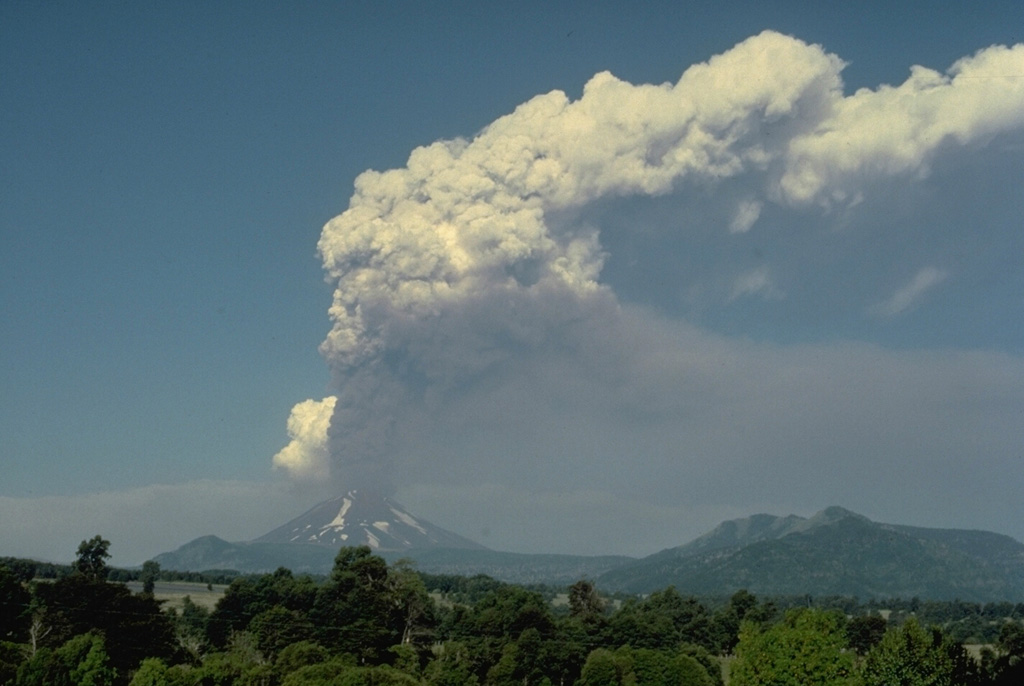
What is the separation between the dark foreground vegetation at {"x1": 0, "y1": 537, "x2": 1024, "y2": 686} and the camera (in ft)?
234

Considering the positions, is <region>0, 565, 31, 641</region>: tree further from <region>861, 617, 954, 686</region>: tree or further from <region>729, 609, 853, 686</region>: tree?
<region>861, 617, 954, 686</region>: tree

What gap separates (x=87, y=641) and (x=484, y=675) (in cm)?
4414

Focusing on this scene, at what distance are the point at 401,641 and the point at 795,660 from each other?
56.6 metres

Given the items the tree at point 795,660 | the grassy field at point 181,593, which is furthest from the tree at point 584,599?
the tree at point 795,660

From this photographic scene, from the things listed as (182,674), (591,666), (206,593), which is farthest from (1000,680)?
(206,593)

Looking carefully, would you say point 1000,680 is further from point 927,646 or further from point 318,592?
point 318,592

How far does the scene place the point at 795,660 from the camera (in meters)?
70.5

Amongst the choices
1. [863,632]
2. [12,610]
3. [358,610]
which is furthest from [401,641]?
[863,632]

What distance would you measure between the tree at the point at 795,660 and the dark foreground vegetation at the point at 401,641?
130 mm

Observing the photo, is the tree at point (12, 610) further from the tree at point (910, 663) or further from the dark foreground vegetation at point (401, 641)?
the tree at point (910, 663)

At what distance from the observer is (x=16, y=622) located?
293 ft

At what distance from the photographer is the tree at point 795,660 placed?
69812mm

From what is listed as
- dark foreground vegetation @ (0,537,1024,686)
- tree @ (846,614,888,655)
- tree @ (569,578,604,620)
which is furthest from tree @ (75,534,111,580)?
tree @ (846,614,888,655)

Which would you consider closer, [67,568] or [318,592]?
[318,592]
